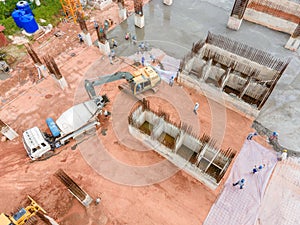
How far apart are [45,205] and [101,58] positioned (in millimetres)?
14889

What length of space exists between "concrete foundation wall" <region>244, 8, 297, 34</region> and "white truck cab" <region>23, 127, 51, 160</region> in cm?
2650

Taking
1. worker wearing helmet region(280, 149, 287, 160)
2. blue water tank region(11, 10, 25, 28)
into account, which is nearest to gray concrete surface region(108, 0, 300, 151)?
worker wearing helmet region(280, 149, 287, 160)

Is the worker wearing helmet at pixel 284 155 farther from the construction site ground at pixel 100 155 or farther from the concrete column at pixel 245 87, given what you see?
the concrete column at pixel 245 87

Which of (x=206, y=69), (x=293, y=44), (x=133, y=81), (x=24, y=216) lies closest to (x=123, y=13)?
(x=133, y=81)

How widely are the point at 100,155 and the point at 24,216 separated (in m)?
5.96

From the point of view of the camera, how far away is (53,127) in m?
17.3

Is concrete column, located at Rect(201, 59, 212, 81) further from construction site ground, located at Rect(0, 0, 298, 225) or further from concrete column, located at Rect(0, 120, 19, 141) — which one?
concrete column, located at Rect(0, 120, 19, 141)

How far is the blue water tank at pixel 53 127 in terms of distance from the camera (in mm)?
17048

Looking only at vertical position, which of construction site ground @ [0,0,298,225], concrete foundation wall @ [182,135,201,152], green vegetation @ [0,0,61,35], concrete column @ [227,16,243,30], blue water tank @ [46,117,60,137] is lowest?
construction site ground @ [0,0,298,225]

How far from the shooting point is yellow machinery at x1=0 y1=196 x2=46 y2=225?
494 inches

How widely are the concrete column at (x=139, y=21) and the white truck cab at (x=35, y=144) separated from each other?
54.9 feet

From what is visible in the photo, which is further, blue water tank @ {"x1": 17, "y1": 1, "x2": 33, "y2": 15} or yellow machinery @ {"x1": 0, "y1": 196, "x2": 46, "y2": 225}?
blue water tank @ {"x1": 17, "y1": 1, "x2": 33, "y2": 15}

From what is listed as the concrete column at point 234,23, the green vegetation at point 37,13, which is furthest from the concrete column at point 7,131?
the concrete column at point 234,23

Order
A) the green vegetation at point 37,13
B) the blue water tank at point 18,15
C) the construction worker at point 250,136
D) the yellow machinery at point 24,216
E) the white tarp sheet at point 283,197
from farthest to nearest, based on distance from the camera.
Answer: the green vegetation at point 37,13, the blue water tank at point 18,15, the construction worker at point 250,136, the white tarp sheet at point 283,197, the yellow machinery at point 24,216
